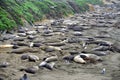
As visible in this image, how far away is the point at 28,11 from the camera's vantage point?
2995 cm

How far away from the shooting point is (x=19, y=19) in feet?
A: 82.1

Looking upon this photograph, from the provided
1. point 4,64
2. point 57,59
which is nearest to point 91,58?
point 57,59

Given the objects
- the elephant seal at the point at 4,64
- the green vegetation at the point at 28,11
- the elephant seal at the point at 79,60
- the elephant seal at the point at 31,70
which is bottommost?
the elephant seal at the point at 31,70

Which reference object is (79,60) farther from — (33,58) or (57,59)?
(33,58)

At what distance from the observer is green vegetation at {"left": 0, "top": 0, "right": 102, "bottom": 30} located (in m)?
23.6

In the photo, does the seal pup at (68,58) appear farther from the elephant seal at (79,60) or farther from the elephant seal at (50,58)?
the elephant seal at (50,58)

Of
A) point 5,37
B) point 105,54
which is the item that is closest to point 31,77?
point 105,54

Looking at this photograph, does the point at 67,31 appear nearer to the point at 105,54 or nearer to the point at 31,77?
the point at 105,54

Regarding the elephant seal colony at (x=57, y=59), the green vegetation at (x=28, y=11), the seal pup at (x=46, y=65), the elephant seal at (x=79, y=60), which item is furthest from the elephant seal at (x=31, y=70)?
the green vegetation at (x=28, y=11)

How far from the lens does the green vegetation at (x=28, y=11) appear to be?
77.3ft

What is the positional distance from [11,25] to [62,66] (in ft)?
33.6

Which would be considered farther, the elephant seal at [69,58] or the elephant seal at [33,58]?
the elephant seal at [69,58]

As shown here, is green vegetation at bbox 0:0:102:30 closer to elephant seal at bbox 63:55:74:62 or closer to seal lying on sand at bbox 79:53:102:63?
elephant seal at bbox 63:55:74:62

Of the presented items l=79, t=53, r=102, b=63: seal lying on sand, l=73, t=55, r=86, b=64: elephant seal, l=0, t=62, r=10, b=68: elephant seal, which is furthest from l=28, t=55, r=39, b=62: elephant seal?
l=79, t=53, r=102, b=63: seal lying on sand
